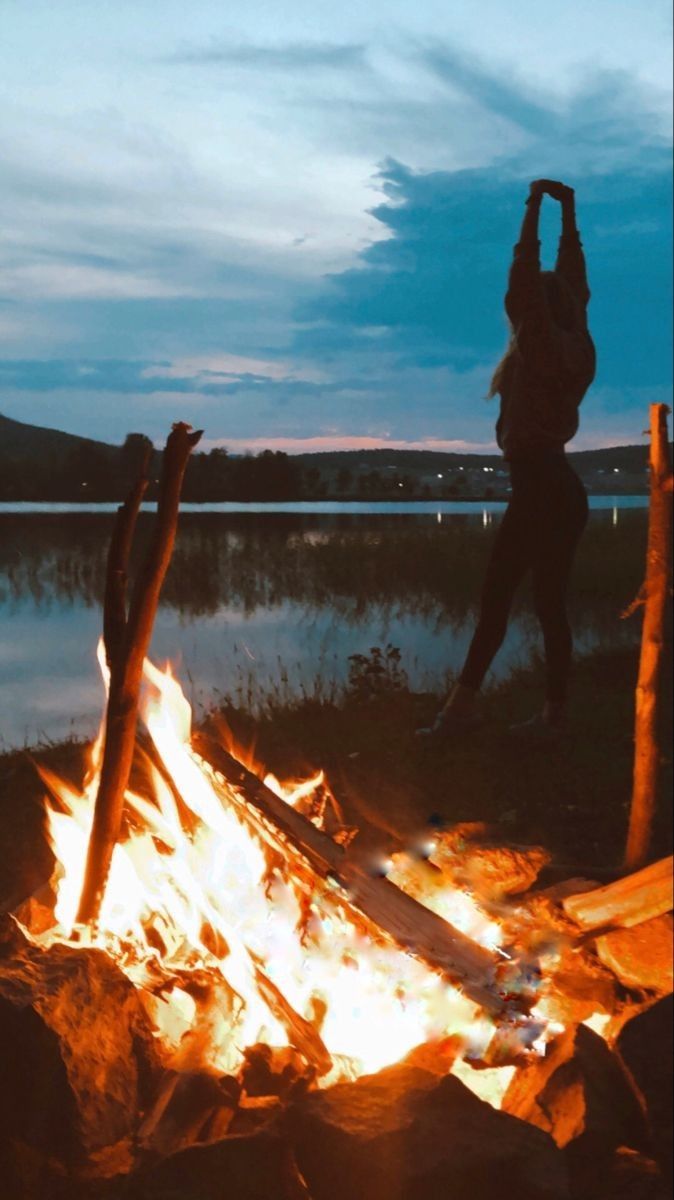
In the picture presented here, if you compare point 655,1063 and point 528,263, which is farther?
point 528,263

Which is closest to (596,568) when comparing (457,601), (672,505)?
(457,601)

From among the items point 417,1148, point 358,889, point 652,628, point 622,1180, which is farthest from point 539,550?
point 417,1148

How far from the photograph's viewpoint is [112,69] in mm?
3340

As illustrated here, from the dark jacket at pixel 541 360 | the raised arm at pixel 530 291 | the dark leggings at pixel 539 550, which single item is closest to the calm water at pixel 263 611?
the dark leggings at pixel 539 550

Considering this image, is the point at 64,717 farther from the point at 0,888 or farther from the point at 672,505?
the point at 672,505

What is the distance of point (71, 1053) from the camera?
2.25m

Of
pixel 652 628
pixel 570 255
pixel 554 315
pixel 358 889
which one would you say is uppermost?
pixel 570 255

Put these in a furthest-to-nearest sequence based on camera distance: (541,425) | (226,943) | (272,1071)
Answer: (541,425) → (226,943) → (272,1071)

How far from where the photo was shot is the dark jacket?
4.84m

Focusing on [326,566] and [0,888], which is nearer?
[0,888]

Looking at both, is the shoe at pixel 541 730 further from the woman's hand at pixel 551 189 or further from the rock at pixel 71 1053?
the rock at pixel 71 1053

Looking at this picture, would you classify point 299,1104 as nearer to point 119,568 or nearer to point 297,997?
point 297,997

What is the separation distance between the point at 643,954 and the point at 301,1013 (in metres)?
1.05

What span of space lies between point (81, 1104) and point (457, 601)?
10704 mm
